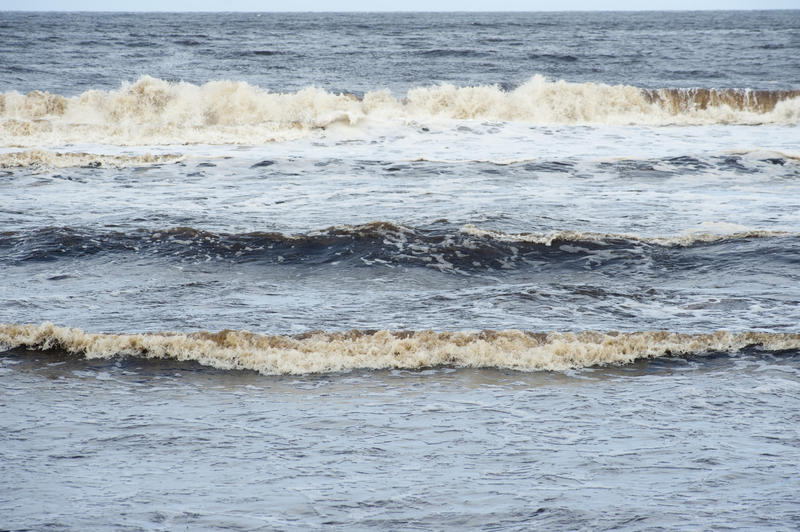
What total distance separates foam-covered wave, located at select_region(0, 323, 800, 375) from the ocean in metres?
0.02

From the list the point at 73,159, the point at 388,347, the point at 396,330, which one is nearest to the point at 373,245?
the point at 396,330

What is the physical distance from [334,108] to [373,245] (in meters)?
14.2

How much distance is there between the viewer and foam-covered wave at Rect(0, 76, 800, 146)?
65.3ft

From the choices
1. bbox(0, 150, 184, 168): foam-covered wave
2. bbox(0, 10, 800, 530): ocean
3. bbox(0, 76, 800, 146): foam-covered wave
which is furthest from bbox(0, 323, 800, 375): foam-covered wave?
bbox(0, 76, 800, 146): foam-covered wave

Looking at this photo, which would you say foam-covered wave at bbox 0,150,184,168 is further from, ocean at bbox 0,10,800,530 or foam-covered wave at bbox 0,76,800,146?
foam-covered wave at bbox 0,76,800,146

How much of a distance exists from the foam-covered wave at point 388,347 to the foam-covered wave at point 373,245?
8.42ft

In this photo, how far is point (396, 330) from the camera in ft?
21.1

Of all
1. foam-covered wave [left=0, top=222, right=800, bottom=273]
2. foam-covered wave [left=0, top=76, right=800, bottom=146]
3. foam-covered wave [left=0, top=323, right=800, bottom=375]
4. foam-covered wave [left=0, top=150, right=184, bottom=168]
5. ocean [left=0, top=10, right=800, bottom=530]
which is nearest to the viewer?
ocean [left=0, top=10, right=800, bottom=530]

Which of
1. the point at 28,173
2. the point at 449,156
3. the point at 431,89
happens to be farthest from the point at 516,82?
the point at 28,173

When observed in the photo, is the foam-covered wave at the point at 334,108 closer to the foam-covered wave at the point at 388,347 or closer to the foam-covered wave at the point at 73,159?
the foam-covered wave at the point at 73,159

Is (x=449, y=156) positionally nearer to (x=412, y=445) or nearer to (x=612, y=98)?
(x=612, y=98)

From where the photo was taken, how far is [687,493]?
381 cm

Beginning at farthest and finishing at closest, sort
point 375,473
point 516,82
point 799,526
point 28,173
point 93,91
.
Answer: point 516,82 → point 93,91 → point 28,173 → point 375,473 → point 799,526

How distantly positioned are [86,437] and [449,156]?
12.3 m
